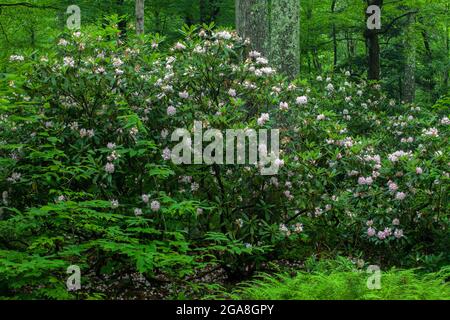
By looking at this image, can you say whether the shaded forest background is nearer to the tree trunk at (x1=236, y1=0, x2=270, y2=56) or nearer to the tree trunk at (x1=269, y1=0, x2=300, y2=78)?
the tree trunk at (x1=236, y1=0, x2=270, y2=56)

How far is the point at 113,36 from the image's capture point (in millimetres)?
7312

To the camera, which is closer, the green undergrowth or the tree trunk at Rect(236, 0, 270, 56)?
the green undergrowth

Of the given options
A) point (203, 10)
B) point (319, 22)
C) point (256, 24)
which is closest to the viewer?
point (256, 24)

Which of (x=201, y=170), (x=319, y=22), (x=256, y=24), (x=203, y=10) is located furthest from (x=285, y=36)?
(x=319, y=22)

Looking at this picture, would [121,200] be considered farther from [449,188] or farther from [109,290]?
[449,188]

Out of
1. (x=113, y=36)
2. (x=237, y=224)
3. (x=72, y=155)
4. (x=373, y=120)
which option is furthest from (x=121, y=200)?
(x=373, y=120)

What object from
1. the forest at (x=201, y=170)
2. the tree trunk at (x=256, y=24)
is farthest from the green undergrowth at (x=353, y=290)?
the tree trunk at (x=256, y=24)

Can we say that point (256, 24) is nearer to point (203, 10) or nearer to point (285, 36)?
point (285, 36)

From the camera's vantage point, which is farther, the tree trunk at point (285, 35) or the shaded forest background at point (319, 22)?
the shaded forest background at point (319, 22)

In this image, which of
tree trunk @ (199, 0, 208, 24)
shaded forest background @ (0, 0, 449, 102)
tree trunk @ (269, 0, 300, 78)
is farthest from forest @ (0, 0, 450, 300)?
tree trunk @ (199, 0, 208, 24)

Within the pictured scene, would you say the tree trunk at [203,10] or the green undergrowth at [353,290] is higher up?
the tree trunk at [203,10]

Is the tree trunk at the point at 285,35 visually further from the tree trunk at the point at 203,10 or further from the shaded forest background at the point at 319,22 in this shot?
the tree trunk at the point at 203,10
